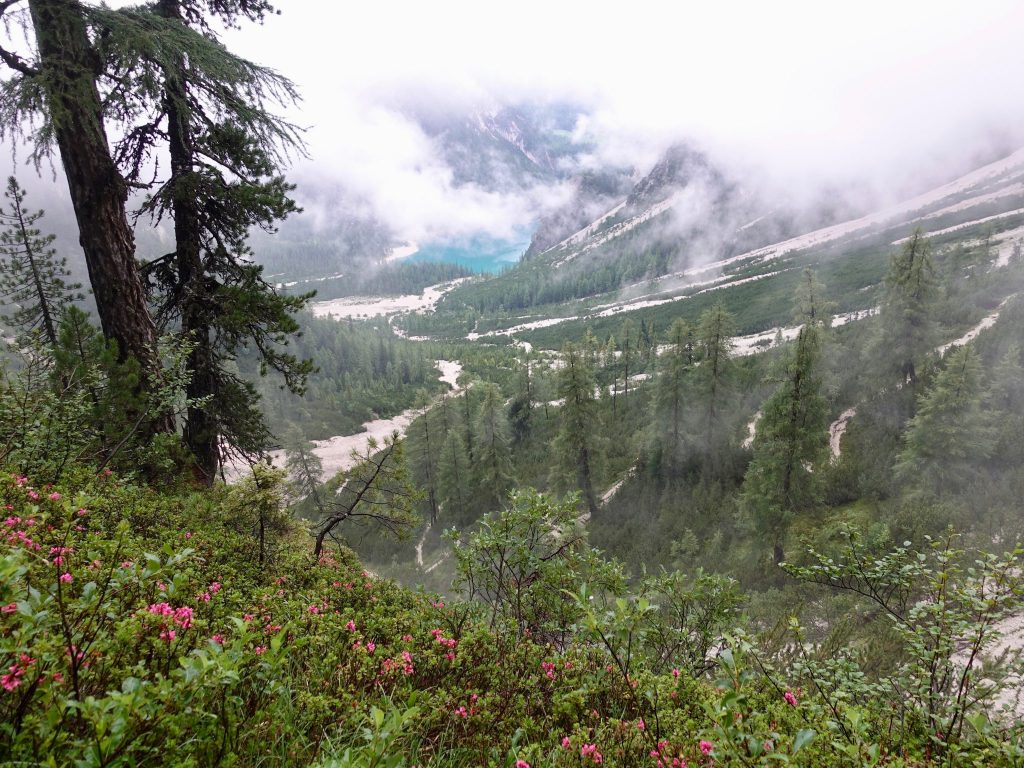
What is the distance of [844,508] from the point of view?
17.7 meters

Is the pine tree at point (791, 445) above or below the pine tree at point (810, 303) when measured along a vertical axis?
below

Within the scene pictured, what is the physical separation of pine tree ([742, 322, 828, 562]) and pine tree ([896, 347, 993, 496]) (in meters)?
3.63

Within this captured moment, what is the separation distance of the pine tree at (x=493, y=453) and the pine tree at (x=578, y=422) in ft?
19.4

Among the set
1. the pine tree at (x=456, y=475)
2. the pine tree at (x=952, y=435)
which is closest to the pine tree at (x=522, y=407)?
the pine tree at (x=456, y=475)

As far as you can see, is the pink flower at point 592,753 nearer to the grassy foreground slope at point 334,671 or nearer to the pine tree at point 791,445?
the grassy foreground slope at point 334,671

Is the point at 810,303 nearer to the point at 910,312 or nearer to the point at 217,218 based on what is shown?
the point at 910,312

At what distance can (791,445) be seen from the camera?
15758 millimetres

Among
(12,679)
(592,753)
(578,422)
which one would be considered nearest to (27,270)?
(12,679)

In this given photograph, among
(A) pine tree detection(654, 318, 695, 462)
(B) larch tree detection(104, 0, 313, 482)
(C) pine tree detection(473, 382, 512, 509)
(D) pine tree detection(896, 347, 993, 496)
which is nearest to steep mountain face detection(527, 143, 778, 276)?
(A) pine tree detection(654, 318, 695, 462)

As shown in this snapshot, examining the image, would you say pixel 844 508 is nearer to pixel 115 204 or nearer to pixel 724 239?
pixel 115 204

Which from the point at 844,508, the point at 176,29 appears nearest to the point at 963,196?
the point at 844,508

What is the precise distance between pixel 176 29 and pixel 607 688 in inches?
329

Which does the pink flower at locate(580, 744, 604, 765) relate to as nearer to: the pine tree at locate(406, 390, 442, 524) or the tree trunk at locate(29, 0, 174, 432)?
the tree trunk at locate(29, 0, 174, 432)

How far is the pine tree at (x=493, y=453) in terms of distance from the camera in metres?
29.9
